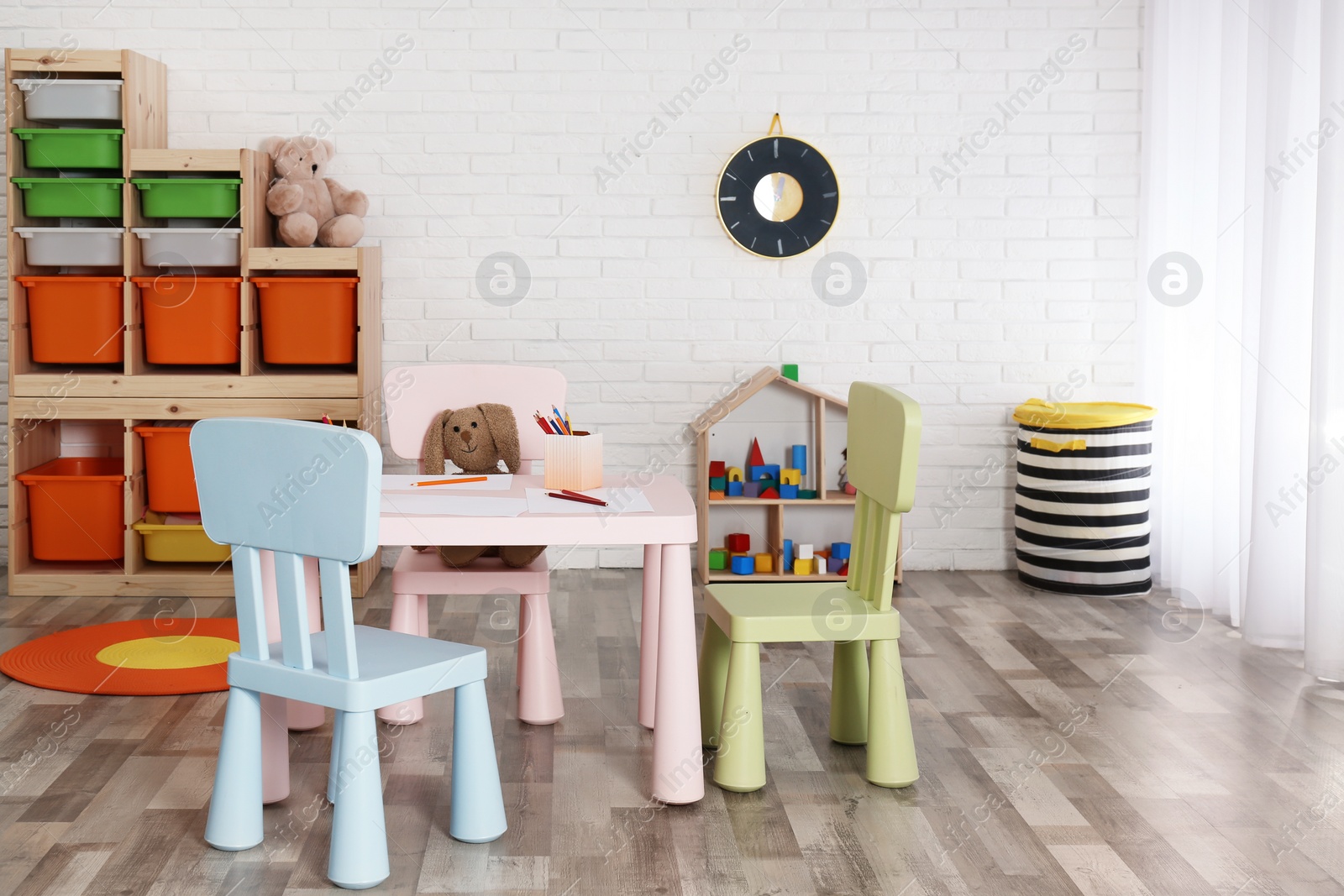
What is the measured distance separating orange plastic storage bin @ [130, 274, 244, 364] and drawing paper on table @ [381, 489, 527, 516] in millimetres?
1813

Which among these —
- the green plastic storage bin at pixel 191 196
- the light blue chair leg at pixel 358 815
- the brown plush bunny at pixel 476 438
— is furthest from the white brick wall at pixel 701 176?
the light blue chair leg at pixel 358 815

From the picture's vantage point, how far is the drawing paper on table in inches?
81.6

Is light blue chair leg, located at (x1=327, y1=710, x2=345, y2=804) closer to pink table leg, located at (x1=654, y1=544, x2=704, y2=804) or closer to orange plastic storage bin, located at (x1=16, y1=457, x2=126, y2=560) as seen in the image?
pink table leg, located at (x1=654, y1=544, x2=704, y2=804)

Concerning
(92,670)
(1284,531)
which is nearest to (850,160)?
(1284,531)

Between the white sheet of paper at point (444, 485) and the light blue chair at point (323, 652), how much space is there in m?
0.38

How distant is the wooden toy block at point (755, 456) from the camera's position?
4.11 meters

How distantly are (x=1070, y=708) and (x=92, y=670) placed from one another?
234 cm

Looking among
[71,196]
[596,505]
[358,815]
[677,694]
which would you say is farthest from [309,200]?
[358,815]

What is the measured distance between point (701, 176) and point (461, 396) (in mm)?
1613

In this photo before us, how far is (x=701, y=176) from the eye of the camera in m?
4.16

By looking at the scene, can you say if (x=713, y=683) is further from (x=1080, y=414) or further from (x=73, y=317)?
(x=73, y=317)

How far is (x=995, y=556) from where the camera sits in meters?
4.35

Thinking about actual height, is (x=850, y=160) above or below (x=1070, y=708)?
above

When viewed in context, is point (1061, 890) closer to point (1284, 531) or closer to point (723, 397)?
point (1284, 531)
